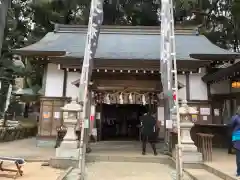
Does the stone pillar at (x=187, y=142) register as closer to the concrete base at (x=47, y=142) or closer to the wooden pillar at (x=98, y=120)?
the wooden pillar at (x=98, y=120)

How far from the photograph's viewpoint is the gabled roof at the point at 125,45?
10789 millimetres

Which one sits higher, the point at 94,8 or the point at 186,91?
the point at 94,8

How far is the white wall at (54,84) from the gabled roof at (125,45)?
3.74 ft

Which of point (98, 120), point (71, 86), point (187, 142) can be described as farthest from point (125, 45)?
point (187, 142)

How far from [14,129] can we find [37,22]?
10.7 meters

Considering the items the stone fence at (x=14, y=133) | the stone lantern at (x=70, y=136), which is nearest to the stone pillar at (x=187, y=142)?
the stone lantern at (x=70, y=136)

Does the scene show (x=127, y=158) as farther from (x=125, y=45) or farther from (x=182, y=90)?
(x=125, y=45)

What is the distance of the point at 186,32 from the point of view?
15.1m

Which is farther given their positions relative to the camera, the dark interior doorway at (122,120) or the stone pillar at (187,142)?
the dark interior doorway at (122,120)

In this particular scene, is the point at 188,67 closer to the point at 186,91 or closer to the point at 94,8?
the point at 186,91

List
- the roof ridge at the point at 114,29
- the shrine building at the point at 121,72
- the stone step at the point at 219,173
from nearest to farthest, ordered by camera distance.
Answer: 1. the stone step at the point at 219,173
2. the shrine building at the point at 121,72
3. the roof ridge at the point at 114,29

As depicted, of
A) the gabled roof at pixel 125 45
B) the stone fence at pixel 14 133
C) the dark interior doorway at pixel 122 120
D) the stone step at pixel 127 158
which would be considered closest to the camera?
the stone step at pixel 127 158

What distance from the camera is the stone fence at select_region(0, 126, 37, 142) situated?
14.2 meters

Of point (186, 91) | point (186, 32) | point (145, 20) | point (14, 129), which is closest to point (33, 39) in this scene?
point (14, 129)
